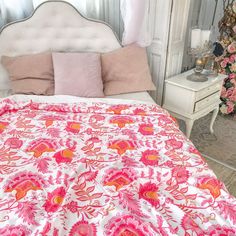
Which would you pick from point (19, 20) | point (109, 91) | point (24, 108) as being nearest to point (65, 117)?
point (24, 108)

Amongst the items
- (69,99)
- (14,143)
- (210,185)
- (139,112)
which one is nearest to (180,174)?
(210,185)

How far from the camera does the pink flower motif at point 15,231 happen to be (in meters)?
0.97

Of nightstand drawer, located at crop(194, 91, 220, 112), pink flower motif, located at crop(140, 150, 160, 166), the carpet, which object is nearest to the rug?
the carpet

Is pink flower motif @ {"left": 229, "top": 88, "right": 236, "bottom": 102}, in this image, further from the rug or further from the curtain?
the curtain

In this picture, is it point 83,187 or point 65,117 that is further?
point 65,117

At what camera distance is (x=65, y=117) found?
184 centimetres

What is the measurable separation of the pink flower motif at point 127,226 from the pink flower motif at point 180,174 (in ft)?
1.07

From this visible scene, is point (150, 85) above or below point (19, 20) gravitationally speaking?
below

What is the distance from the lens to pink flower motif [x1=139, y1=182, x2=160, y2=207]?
113 centimetres

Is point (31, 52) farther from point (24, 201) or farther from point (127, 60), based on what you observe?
point (24, 201)

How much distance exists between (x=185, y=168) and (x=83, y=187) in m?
0.49

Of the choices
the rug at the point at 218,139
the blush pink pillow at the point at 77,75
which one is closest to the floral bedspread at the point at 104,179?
the blush pink pillow at the point at 77,75

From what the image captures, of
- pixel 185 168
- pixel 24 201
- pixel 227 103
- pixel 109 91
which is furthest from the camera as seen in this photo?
pixel 227 103

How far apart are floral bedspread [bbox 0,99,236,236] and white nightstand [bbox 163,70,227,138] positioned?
0.52m
